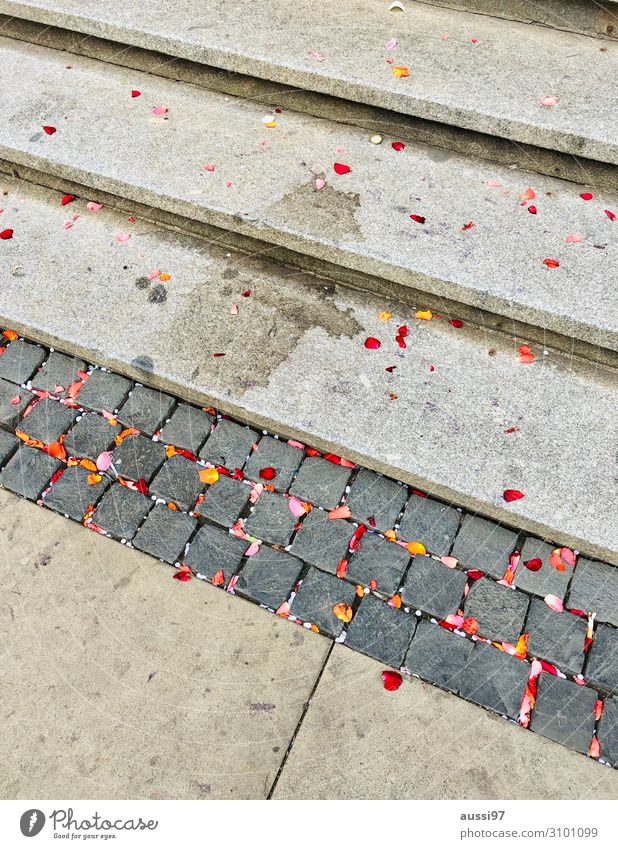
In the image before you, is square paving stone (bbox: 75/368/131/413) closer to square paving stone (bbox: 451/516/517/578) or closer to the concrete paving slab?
the concrete paving slab

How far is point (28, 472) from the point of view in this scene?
2.91m

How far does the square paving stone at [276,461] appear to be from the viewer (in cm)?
284

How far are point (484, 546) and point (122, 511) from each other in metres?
1.50

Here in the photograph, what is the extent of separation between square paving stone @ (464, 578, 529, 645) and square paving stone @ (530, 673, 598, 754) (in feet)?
0.62

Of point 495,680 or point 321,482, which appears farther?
point 321,482

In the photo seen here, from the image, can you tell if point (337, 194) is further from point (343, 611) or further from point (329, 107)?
point (343, 611)

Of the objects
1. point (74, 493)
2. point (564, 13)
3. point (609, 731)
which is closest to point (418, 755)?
point (609, 731)

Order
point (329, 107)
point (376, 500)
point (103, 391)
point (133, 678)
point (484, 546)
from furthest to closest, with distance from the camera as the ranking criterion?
1. point (329, 107)
2. point (103, 391)
3. point (376, 500)
4. point (484, 546)
5. point (133, 678)

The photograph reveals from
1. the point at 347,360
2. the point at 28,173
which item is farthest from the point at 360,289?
the point at 28,173

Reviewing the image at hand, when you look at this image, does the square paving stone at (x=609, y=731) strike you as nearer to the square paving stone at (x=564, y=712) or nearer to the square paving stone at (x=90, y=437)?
the square paving stone at (x=564, y=712)

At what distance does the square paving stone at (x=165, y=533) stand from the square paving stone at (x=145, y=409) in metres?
0.41

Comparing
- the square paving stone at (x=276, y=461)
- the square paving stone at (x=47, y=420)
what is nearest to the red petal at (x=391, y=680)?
the square paving stone at (x=276, y=461)

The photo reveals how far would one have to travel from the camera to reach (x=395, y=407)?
284cm

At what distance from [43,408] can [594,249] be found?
256 centimetres
